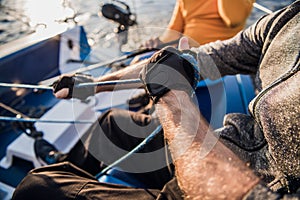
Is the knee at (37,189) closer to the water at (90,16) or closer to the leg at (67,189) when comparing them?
the leg at (67,189)

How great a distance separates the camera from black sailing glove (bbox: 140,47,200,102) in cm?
96

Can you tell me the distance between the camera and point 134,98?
6.25 feet

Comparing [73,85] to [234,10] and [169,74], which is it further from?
[234,10]

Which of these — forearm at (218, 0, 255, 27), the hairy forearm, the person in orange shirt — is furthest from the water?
the hairy forearm

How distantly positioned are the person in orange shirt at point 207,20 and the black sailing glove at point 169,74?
928 mm

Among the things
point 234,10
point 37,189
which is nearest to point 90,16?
point 234,10

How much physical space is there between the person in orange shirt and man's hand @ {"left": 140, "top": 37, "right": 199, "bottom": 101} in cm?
93

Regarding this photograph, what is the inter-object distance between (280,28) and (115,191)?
832mm

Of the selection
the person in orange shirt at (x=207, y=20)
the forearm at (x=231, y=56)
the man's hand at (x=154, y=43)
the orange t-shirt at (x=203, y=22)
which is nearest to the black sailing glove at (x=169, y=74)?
the forearm at (x=231, y=56)

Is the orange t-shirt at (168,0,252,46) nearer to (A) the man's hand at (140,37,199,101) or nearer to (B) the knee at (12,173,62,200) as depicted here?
(A) the man's hand at (140,37,199,101)

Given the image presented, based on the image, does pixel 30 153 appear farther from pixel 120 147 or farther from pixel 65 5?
pixel 65 5

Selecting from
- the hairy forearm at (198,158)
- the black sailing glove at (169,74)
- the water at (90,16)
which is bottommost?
the water at (90,16)

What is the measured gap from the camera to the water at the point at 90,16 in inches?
164

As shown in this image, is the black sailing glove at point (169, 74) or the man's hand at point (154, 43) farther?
the man's hand at point (154, 43)
